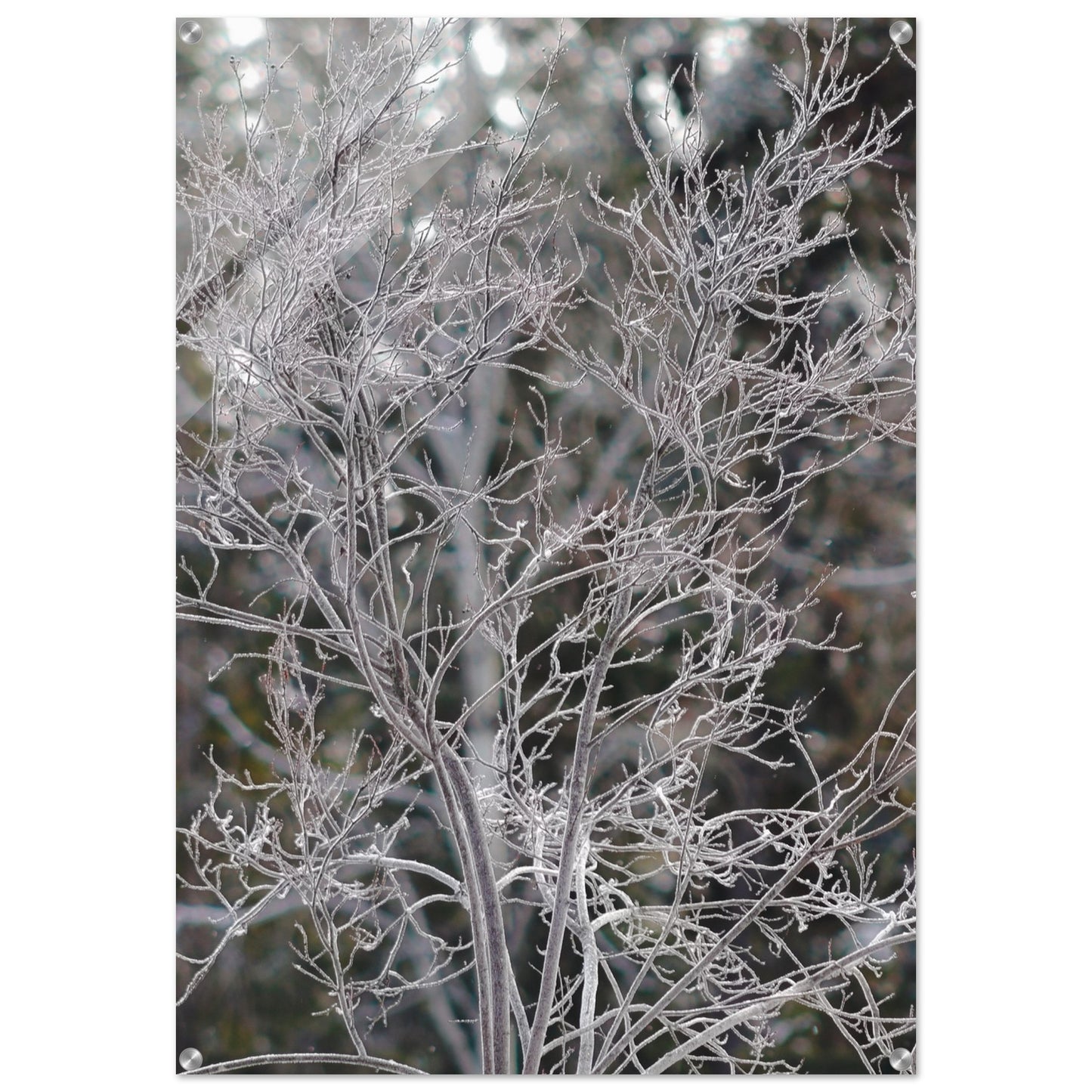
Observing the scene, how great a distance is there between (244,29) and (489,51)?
57 cm

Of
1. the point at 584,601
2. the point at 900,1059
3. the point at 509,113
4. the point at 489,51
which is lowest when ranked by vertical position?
the point at 900,1059

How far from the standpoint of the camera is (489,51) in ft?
9.71

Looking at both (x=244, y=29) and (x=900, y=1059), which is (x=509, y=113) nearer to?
(x=244, y=29)

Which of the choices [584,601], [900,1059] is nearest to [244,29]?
[584,601]

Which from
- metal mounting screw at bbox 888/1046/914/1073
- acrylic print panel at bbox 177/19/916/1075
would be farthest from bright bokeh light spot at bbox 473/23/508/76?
metal mounting screw at bbox 888/1046/914/1073

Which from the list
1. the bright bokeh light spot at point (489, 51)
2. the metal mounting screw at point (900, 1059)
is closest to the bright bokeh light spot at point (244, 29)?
the bright bokeh light spot at point (489, 51)

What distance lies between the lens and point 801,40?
2.98 meters

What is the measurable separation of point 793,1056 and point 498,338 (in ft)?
5.67

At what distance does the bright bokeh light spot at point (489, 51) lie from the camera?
2.95 m

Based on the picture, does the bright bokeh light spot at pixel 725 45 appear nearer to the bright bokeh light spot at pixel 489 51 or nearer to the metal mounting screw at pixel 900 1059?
the bright bokeh light spot at pixel 489 51

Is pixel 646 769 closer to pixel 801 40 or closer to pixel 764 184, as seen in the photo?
pixel 764 184

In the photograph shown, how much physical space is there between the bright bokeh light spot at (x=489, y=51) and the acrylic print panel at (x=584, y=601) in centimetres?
1
